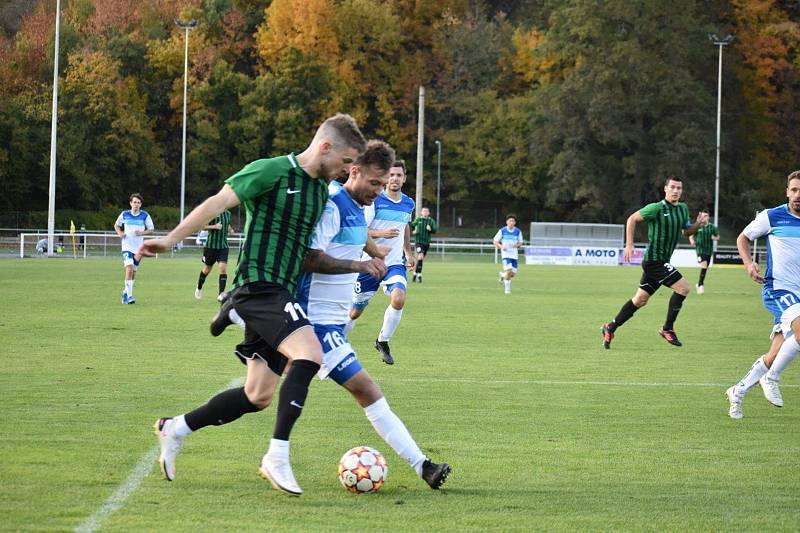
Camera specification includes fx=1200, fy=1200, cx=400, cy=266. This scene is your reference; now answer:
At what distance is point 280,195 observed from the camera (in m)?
6.44

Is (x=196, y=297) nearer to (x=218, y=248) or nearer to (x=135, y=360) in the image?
(x=218, y=248)

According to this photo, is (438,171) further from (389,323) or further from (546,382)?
(546,382)

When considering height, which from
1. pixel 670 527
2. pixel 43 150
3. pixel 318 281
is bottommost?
pixel 670 527

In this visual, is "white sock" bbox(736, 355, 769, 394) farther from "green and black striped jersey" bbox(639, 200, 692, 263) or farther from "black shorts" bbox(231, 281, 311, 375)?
"green and black striped jersey" bbox(639, 200, 692, 263)

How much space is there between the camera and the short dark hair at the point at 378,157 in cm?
673

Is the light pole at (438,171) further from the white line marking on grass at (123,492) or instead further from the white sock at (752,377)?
the white line marking on grass at (123,492)

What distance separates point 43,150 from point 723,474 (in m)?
58.3

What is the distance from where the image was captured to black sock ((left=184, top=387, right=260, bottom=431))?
6.50m

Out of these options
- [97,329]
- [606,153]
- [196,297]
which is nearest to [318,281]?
[97,329]

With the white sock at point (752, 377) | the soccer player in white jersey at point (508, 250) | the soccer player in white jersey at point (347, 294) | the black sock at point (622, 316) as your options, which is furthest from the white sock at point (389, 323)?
the soccer player in white jersey at point (508, 250)

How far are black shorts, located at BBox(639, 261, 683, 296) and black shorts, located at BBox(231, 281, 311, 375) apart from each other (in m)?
10.2

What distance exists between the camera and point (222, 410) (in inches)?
257

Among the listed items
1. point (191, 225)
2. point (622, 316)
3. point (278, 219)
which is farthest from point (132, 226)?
point (191, 225)

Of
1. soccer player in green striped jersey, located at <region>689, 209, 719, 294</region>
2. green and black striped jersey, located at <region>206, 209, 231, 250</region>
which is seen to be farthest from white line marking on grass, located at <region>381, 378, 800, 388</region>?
soccer player in green striped jersey, located at <region>689, 209, 719, 294</region>
